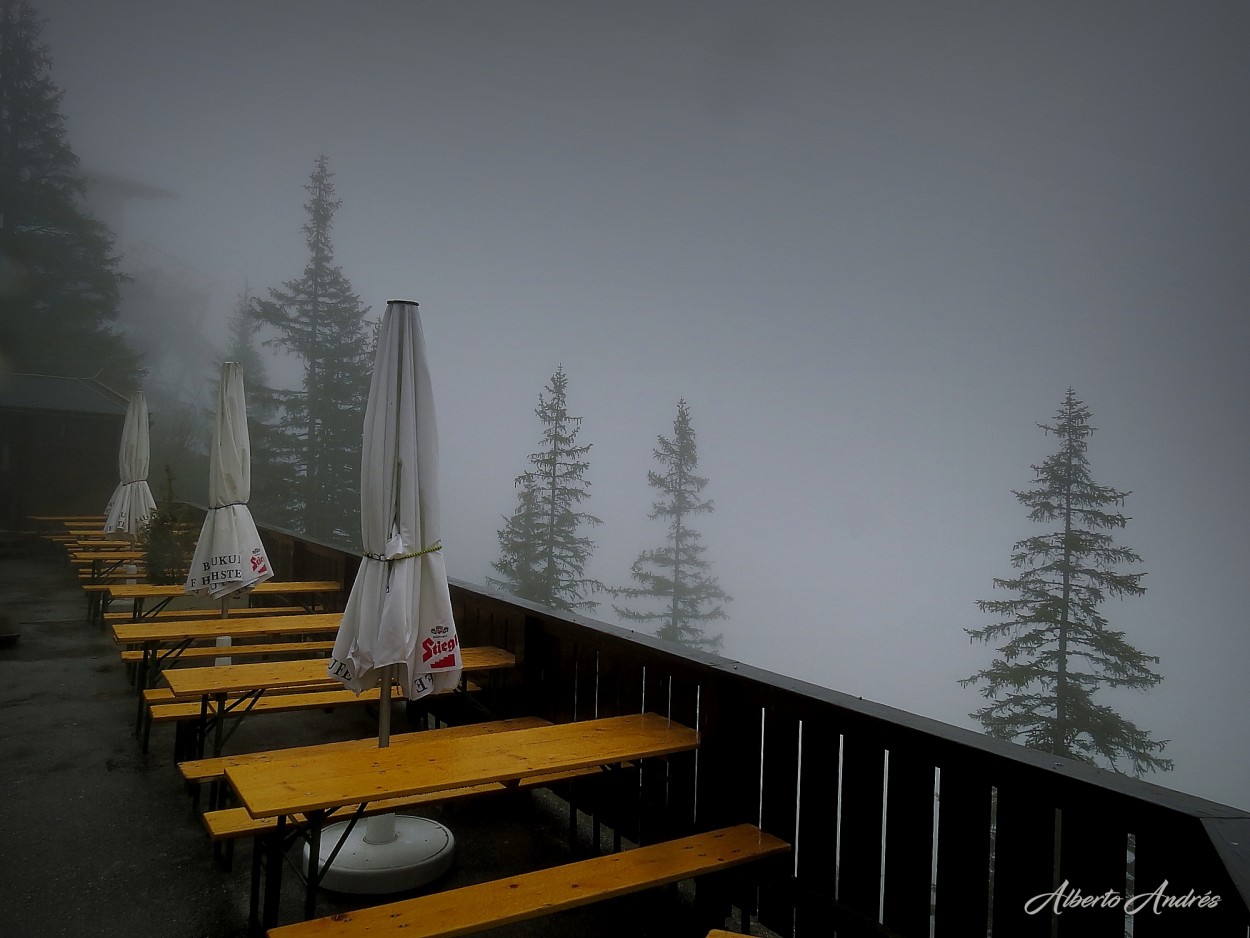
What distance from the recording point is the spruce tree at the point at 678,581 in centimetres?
3859

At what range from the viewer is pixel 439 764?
273 cm

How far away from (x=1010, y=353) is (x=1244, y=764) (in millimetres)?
74525

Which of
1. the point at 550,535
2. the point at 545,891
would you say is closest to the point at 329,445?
the point at 550,535

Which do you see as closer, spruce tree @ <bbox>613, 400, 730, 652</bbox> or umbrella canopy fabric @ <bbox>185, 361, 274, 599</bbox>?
umbrella canopy fabric @ <bbox>185, 361, 274, 599</bbox>

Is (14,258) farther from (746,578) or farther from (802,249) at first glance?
(802,249)

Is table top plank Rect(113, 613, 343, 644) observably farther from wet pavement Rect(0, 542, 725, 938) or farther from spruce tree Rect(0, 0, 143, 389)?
spruce tree Rect(0, 0, 143, 389)

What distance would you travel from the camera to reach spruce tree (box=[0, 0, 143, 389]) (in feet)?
90.8

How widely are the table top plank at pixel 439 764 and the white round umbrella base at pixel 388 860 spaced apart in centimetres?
53

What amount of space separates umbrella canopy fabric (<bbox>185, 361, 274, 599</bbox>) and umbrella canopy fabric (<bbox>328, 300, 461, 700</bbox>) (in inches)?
105

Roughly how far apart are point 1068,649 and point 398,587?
33030 millimetres

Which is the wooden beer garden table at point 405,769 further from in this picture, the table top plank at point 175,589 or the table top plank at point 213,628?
the table top plank at point 175,589

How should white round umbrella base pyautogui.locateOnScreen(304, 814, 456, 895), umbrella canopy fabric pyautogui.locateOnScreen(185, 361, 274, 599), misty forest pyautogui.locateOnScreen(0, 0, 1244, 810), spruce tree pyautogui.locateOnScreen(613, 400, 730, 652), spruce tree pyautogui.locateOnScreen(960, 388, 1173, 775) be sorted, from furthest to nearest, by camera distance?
spruce tree pyautogui.locateOnScreen(613, 400, 730, 652)
misty forest pyautogui.locateOnScreen(0, 0, 1244, 810)
spruce tree pyautogui.locateOnScreen(960, 388, 1173, 775)
umbrella canopy fabric pyautogui.locateOnScreen(185, 361, 274, 599)
white round umbrella base pyautogui.locateOnScreen(304, 814, 456, 895)

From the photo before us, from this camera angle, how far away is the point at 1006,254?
132125 millimetres

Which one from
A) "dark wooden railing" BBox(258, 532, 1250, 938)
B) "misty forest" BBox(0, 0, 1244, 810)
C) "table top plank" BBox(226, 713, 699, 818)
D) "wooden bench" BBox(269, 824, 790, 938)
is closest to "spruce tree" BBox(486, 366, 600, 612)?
"misty forest" BBox(0, 0, 1244, 810)
